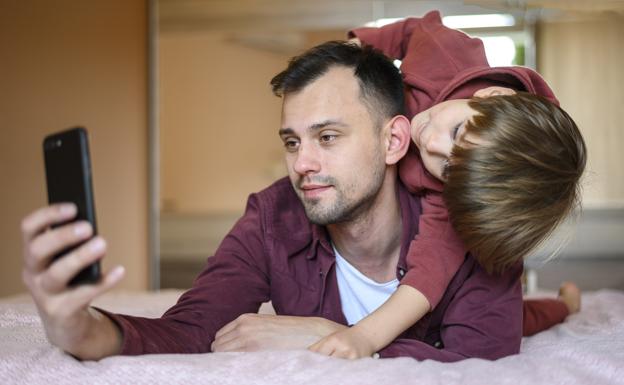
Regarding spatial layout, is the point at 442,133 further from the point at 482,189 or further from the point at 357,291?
the point at 357,291

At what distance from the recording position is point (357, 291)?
1.84 meters

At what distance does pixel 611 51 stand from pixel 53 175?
13.5 feet

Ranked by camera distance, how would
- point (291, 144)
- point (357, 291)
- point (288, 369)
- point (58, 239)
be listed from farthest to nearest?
point (357, 291)
point (291, 144)
point (288, 369)
point (58, 239)

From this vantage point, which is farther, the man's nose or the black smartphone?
the man's nose

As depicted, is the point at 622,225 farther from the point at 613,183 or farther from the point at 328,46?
the point at 328,46

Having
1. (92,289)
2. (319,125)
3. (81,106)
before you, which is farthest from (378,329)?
(81,106)

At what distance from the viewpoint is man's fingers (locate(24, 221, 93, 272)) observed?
980 mm

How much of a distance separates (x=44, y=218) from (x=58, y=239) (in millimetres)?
41

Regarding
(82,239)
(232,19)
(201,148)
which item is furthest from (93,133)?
(82,239)

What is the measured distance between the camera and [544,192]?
58.6 inches

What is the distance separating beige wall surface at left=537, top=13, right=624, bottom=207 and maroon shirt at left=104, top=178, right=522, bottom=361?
299 cm

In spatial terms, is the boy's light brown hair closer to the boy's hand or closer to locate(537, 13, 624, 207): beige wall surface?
the boy's hand

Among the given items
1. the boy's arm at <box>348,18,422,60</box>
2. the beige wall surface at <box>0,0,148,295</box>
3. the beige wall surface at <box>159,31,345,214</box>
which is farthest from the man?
the beige wall surface at <box>159,31,345,214</box>

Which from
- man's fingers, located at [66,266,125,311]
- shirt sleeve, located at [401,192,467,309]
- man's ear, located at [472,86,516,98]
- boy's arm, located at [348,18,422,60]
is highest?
boy's arm, located at [348,18,422,60]
